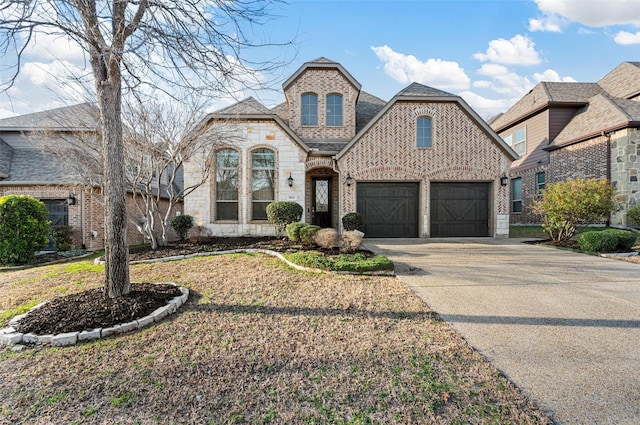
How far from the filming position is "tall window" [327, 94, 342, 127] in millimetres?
12516

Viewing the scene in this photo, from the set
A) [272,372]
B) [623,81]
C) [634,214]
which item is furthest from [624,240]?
[623,81]

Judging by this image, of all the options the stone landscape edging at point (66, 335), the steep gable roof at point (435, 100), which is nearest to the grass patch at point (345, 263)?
the stone landscape edging at point (66, 335)

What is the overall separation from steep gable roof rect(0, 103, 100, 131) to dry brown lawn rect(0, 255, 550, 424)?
6.41 m

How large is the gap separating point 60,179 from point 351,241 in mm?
11252

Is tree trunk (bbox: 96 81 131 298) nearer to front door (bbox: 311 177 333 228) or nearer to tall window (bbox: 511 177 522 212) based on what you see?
front door (bbox: 311 177 333 228)

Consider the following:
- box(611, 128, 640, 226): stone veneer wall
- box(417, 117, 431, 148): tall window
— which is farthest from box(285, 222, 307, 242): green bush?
box(611, 128, 640, 226): stone veneer wall

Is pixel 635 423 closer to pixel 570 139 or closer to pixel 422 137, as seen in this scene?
pixel 422 137

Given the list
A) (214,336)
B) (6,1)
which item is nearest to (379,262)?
(214,336)

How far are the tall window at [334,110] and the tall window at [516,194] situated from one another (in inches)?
491

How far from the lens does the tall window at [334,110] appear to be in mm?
12516

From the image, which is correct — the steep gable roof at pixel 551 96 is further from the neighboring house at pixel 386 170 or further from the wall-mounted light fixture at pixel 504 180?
the wall-mounted light fixture at pixel 504 180

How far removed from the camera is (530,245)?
9.88 m

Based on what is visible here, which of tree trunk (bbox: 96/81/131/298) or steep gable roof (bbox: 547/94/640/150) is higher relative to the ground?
steep gable roof (bbox: 547/94/640/150)

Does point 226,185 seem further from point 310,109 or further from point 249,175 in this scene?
point 310,109
